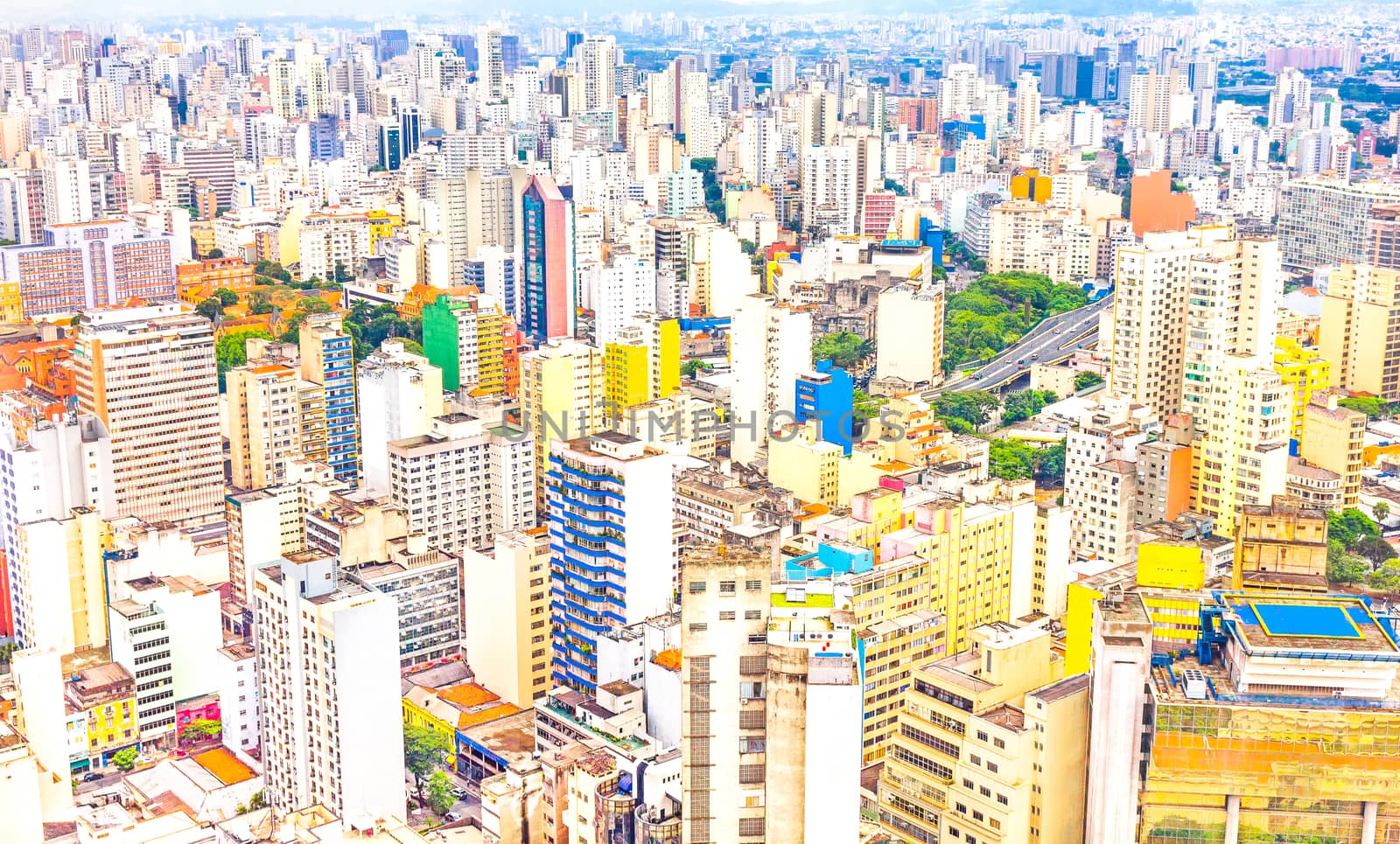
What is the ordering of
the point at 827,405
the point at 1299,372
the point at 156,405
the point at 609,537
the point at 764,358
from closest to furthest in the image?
1. the point at 609,537
2. the point at 156,405
3. the point at 1299,372
4. the point at 827,405
5. the point at 764,358

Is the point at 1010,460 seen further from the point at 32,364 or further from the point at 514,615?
the point at 32,364

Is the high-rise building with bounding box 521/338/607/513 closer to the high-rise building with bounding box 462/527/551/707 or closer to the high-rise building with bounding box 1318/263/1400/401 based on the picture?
the high-rise building with bounding box 462/527/551/707

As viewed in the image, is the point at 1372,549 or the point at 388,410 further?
the point at 388,410

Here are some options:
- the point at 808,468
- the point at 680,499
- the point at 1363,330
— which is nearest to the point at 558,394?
the point at 808,468

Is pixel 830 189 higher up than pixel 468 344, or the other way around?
pixel 830 189

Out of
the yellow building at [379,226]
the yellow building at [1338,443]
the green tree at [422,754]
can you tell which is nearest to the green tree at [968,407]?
the yellow building at [1338,443]

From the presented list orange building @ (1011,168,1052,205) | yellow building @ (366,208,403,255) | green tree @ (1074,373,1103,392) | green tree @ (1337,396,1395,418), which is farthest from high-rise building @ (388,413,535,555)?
orange building @ (1011,168,1052,205)
